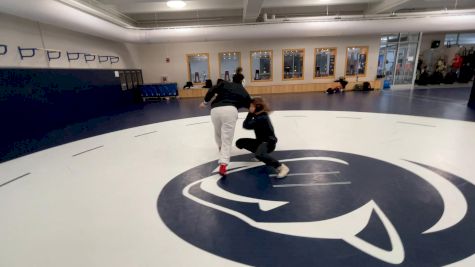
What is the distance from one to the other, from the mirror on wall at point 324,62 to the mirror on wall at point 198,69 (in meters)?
6.83

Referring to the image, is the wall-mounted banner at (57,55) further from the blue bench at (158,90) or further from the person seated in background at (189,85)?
the person seated in background at (189,85)

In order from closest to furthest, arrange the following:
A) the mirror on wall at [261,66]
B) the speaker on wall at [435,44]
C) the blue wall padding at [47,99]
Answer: the blue wall padding at [47,99]
the mirror on wall at [261,66]
the speaker on wall at [435,44]

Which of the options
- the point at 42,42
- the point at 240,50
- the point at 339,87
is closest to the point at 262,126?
the point at 42,42

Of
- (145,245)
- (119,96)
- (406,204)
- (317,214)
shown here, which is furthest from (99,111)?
(406,204)

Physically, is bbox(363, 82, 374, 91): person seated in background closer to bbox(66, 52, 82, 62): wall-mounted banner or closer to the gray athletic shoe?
the gray athletic shoe

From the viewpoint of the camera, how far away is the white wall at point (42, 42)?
5527mm

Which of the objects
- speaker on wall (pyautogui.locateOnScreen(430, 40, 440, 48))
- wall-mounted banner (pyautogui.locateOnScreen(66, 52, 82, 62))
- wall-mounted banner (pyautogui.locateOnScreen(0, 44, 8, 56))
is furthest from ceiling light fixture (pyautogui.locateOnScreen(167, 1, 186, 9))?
speaker on wall (pyautogui.locateOnScreen(430, 40, 440, 48))

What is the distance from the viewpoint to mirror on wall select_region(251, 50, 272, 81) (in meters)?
14.2

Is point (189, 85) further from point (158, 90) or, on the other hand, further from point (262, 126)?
point (262, 126)

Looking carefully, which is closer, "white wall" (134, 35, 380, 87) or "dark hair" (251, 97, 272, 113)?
"dark hair" (251, 97, 272, 113)

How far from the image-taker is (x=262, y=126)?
3367mm

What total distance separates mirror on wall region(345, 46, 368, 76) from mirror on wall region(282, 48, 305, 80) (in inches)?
110

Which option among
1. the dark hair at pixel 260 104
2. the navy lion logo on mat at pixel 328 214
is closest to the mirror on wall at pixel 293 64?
the navy lion logo on mat at pixel 328 214

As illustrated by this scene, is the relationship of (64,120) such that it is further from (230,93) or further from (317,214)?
(317,214)
